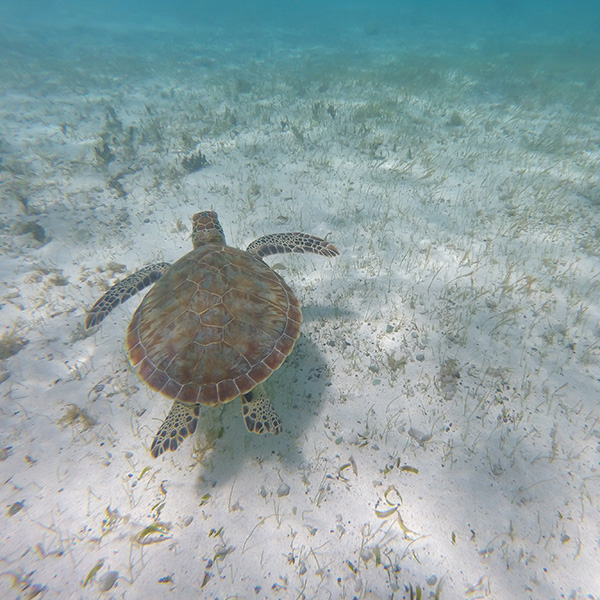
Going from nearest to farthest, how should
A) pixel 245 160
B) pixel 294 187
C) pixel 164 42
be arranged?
pixel 294 187 < pixel 245 160 < pixel 164 42

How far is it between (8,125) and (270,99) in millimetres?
9708

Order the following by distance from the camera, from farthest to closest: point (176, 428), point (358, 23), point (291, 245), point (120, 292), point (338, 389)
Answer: point (358, 23) → point (291, 245) → point (120, 292) → point (338, 389) → point (176, 428)

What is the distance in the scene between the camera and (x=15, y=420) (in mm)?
3432

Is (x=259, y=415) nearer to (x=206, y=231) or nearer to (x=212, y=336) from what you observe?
(x=212, y=336)

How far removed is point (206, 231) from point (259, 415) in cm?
282

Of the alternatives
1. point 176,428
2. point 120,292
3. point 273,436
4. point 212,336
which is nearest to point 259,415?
point 273,436

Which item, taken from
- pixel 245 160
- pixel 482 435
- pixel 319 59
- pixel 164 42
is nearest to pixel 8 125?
pixel 245 160

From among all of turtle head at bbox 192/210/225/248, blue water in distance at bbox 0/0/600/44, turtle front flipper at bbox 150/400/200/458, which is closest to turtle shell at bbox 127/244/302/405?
turtle front flipper at bbox 150/400/200/458

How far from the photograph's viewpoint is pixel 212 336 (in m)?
2.80

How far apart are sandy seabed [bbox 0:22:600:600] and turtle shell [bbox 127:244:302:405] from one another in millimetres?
748

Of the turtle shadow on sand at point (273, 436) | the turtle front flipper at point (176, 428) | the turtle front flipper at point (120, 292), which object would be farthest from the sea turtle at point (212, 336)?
the turtle front flipper at point (120, 292)

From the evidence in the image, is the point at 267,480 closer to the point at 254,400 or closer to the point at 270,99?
the point at 254,400

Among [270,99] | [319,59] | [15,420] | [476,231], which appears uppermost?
[319,59]

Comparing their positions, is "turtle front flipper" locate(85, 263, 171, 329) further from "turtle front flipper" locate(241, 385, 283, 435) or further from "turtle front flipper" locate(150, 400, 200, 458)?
"turtle front flipper" locate(241, 385, 283, 435)
